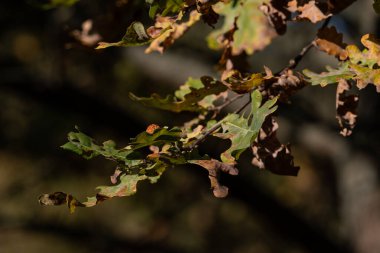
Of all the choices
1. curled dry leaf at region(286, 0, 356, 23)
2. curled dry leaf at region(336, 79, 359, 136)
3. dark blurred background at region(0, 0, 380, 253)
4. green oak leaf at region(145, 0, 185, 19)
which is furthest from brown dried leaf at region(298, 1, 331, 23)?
dark blurred background at region(0, 0, 380, 253)

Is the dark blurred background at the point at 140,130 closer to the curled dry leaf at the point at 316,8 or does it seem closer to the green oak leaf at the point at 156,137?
the curled dry leaf at the point at 316,8

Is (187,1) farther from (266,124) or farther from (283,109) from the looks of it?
(283,109)

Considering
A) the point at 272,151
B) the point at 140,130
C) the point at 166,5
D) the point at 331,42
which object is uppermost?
the point at 166,5

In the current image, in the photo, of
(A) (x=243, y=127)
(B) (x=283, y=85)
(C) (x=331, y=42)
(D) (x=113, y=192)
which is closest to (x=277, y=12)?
(C) (x=331, y=42)

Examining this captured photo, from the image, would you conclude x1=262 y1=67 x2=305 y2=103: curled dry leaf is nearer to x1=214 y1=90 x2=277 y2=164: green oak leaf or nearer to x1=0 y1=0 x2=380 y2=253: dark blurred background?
x1=214 y1=90 x2=277 y2=164: green oak leaf

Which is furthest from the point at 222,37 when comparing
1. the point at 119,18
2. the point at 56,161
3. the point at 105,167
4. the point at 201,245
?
the point at 201,245

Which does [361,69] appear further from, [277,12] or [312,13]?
[277,12]

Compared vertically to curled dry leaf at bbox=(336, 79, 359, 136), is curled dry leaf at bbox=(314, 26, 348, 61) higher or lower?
higher
